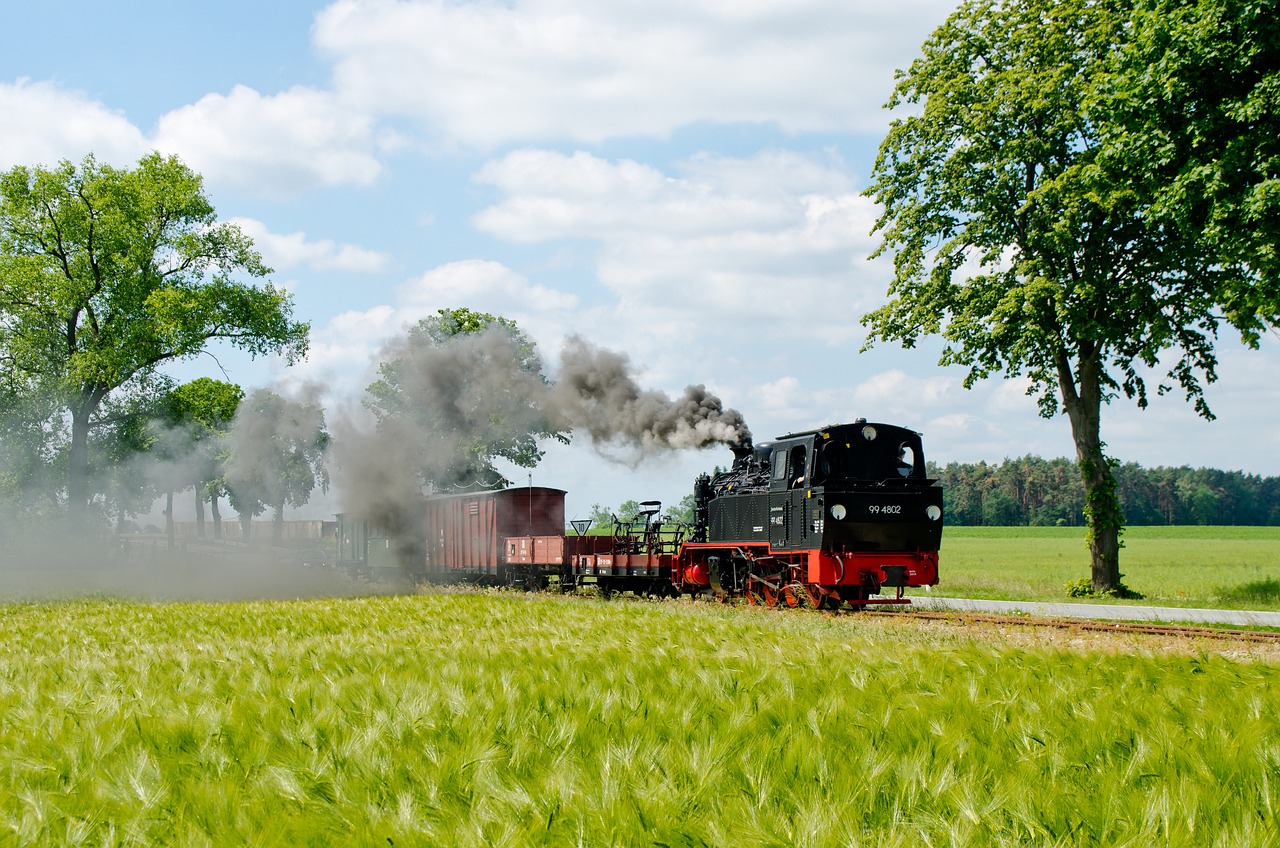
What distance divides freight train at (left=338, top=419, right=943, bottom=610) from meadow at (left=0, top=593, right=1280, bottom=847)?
11.2m

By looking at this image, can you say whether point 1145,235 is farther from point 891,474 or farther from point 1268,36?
point 891,474

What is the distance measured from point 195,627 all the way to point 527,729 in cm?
935

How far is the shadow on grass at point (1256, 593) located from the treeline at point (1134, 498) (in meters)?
104

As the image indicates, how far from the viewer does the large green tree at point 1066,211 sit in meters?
20.3

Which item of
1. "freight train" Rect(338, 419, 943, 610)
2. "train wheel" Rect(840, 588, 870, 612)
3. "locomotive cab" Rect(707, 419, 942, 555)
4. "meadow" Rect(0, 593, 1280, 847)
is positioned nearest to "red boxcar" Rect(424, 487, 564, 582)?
"freight train" Rect(338, 419, 943, 610)

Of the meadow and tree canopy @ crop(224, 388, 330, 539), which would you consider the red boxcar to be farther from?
the meadow

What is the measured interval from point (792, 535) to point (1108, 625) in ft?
19.1

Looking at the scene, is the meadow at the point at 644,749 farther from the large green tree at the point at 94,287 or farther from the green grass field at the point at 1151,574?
the large green tree at the point at 94,287

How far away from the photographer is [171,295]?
41344 mm

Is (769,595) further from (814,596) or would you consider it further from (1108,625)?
(1108,625)

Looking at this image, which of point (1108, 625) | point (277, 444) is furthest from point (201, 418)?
point (1108, 625)

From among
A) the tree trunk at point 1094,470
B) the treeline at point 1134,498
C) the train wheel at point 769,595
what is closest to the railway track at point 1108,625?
the train wheel at point 769,595

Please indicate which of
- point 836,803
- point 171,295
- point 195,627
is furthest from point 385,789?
point 171,295

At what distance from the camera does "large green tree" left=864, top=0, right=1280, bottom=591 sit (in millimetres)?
20312
